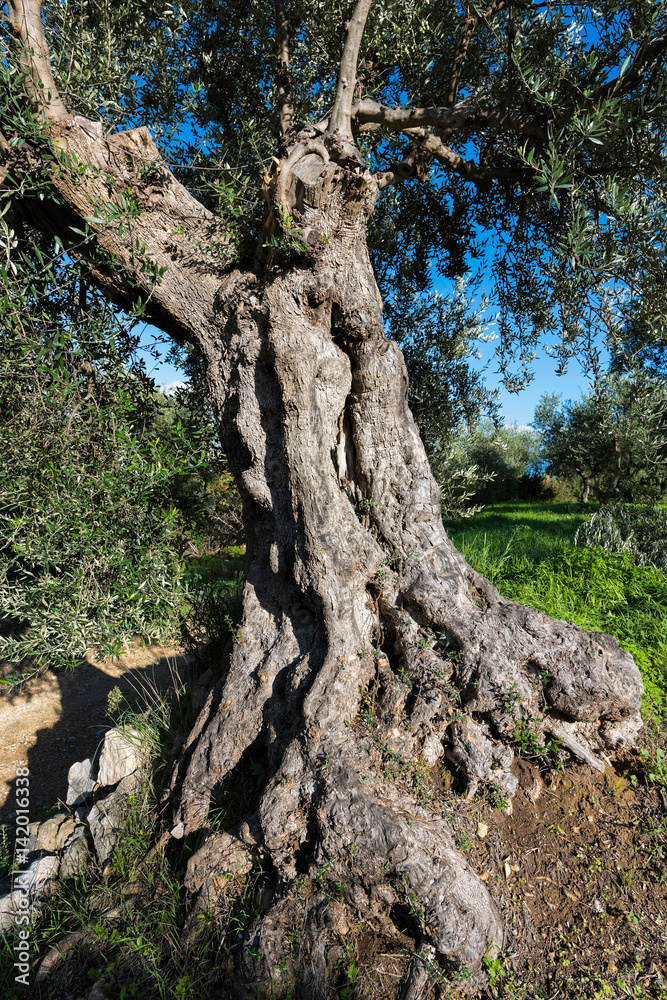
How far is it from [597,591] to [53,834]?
5599 millimetres

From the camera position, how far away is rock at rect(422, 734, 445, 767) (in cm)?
330

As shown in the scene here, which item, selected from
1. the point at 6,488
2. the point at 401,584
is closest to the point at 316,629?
the point at 401,584

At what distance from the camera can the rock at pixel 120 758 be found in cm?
412

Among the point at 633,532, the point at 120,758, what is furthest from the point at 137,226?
the point at 633,532

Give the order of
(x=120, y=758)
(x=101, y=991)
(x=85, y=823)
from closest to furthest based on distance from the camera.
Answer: (x=101, y=991) < (x=85, y=823) < (x=120, y=758)

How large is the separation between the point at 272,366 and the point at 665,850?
4134 mm

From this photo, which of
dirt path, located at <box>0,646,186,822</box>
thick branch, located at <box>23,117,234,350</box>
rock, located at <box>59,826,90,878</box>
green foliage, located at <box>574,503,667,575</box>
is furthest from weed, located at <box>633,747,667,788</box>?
thick branch, located at <box>23,117,234,350</box>

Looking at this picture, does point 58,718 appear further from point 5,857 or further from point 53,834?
point 53,834

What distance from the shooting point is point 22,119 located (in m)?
3.20

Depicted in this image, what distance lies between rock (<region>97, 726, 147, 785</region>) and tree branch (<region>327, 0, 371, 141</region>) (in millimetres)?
5154

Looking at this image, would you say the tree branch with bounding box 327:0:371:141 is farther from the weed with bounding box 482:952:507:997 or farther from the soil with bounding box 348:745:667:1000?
the weed with bounding box 482:952:507:997

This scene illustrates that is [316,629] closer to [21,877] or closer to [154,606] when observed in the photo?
[154,606]

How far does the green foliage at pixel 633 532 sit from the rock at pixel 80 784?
6006mm

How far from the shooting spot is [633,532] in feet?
20.4
